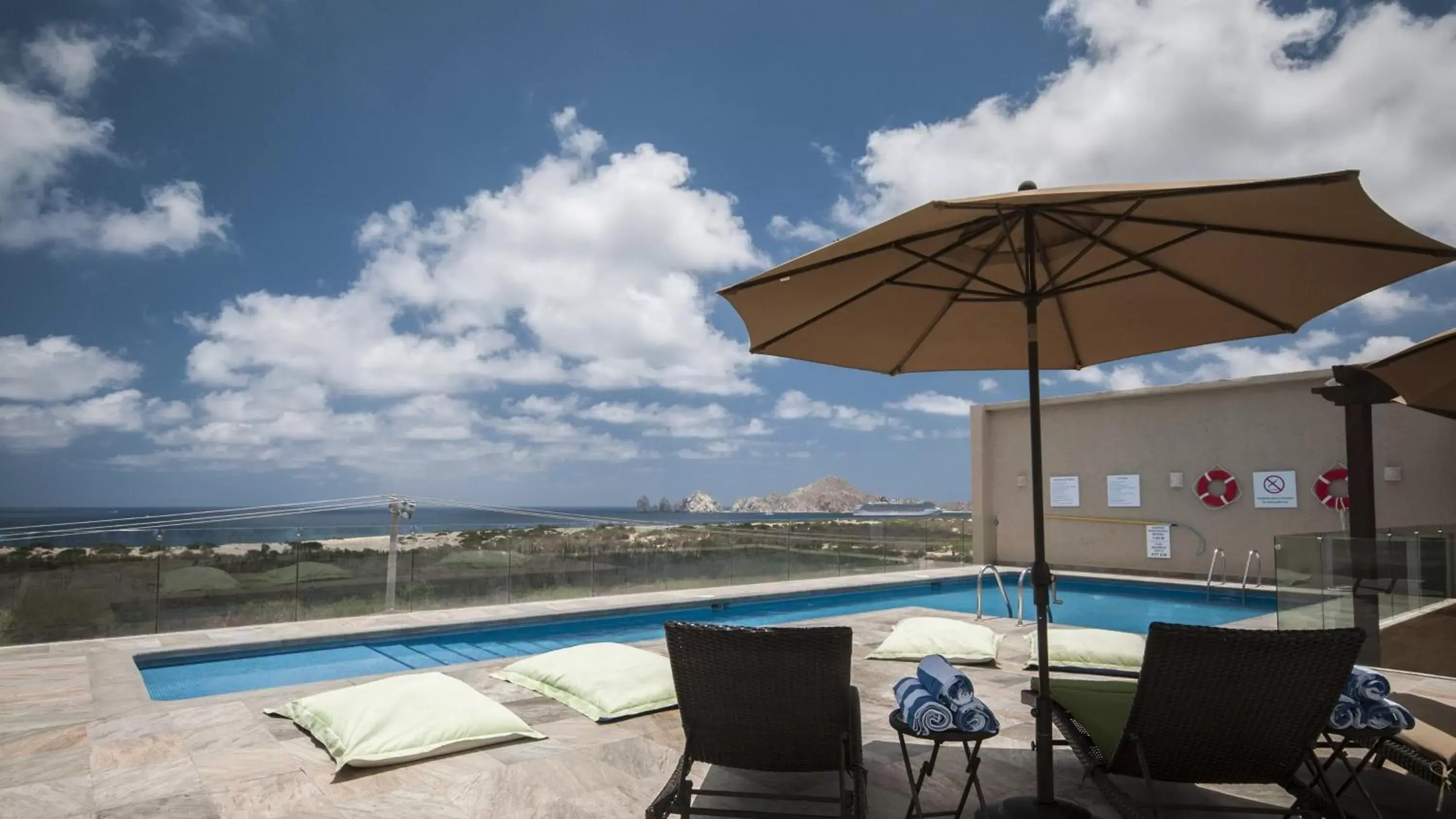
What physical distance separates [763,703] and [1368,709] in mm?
2049

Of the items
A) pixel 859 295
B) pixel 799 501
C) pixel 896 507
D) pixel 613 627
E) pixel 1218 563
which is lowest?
pixel 799 501

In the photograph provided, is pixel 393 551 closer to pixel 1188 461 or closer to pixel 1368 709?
pixel 1368 709

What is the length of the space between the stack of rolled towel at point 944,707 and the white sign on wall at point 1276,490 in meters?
11.0

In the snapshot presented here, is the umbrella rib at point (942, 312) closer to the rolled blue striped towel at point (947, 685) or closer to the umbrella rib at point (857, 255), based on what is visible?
the umbrella rib at point (857, 255)

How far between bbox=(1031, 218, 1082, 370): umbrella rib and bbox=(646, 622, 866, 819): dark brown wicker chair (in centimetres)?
149

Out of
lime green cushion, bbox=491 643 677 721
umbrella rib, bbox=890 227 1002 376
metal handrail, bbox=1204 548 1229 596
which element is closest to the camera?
umbrella rib, bbox=890 227 1002 376

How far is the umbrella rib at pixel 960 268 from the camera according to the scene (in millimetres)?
3041

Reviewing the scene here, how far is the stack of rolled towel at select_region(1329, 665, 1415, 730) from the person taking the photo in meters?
2.91

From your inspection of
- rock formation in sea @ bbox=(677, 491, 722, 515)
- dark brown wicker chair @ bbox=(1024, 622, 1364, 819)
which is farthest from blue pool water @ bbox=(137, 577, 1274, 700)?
rock formation in sea @ bbox=(677, 491, 722, 515)

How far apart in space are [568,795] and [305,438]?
57.3 metres

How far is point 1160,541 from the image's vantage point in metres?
12.9

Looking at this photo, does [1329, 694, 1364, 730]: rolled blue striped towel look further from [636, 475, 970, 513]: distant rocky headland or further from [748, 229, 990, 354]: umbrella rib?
[636, 475, 970, 513]: distant rocky headland

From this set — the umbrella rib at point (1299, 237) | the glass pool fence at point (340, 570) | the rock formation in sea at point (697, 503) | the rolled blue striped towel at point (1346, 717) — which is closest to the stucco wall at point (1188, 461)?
the glass pool fence at point (340, 570)

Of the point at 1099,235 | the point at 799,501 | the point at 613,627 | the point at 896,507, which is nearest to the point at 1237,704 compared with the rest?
the point at 1099,235
